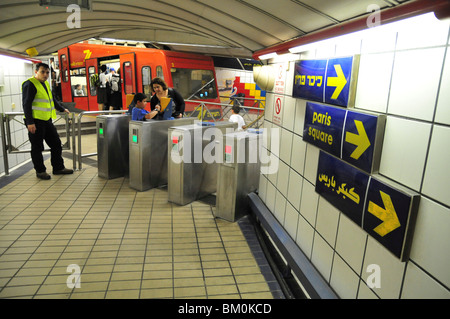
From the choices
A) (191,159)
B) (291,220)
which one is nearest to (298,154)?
(291,220)

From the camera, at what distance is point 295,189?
3.04 metres

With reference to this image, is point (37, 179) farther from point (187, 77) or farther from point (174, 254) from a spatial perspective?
point (187, 77)

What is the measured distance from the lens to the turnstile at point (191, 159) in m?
4.52

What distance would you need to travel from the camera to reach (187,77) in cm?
933

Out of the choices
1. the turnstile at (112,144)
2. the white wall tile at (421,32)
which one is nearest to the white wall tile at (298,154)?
the white wall tile at (421,32)

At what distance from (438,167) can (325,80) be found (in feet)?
4.03

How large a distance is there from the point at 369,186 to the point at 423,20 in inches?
34.9

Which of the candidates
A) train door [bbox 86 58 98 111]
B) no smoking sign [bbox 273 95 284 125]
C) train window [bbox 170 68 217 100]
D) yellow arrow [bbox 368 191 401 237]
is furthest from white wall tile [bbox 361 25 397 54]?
train door [bbox 86 58 98 111]

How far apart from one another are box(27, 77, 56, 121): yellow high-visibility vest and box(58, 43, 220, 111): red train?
2350mm

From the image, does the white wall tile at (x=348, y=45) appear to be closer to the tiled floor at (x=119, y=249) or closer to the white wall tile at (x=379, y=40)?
the white wall tile at (x=379, y=40)

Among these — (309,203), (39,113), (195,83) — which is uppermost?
(195,83)

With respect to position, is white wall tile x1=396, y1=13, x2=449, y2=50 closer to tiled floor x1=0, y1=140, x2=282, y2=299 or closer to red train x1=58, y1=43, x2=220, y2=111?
tiled floor x1=0, y1=140, x2=282, y2=299

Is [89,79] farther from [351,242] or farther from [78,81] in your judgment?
[351,242]

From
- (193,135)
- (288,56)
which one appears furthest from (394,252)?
(193,135)
